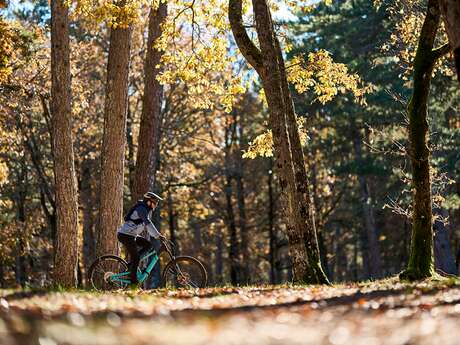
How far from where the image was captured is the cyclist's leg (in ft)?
41.2

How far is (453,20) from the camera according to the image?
9.16 meters

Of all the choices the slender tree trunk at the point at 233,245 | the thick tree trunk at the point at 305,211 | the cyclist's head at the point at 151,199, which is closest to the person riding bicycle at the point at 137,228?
the cyclist's head at the point at 151,199

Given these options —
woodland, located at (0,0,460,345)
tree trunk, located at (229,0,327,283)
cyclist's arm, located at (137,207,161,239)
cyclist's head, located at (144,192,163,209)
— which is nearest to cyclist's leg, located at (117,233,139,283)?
cyclist's arm, located at (137,207,161,239)

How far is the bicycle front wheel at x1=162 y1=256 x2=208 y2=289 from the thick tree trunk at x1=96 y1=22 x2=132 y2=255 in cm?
219

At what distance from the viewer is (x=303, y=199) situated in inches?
490

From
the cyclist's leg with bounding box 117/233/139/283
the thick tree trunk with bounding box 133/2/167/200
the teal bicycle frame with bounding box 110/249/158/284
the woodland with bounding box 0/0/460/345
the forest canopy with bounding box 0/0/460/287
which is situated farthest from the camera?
the thick tree trunk with bounding box 133/2/167/200

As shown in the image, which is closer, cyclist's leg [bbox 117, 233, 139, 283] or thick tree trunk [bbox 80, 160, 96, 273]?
cyclist's leg [bbox 117, 233, 139, 283]

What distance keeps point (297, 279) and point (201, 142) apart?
17630mm

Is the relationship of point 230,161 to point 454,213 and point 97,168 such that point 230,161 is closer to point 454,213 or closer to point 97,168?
point 97,168

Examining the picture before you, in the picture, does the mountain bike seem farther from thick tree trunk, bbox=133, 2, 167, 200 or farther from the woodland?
thick tree trunk, bbox=133, 2, 167, 200

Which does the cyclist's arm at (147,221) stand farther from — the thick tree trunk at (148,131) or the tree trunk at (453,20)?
the tree trunk at (453,20)

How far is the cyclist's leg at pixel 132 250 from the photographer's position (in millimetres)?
12570

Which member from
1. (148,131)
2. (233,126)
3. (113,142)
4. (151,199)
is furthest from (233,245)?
(151,199)

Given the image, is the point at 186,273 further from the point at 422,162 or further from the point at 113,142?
the point at 422,162
